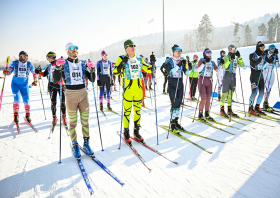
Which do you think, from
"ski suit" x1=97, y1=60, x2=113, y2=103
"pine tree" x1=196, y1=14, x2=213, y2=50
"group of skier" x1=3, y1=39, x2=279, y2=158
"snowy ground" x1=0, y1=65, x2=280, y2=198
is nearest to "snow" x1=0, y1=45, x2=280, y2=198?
"snowy ground" x1=0, y1=65, x2=280, y2=198

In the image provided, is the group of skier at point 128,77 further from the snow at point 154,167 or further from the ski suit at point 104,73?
the snow at point 154,167

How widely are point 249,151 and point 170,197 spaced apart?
238 centimetres

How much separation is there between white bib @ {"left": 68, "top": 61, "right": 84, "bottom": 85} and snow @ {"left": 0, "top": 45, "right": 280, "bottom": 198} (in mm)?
1709

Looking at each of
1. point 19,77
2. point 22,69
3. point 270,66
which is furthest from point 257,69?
point 19,77

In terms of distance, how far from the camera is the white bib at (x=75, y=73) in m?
3.32

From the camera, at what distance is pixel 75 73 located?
3.35 metres

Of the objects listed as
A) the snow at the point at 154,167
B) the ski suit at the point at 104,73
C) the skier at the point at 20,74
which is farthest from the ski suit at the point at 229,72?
the skier at the point at 20,74

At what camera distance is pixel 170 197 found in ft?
7.60

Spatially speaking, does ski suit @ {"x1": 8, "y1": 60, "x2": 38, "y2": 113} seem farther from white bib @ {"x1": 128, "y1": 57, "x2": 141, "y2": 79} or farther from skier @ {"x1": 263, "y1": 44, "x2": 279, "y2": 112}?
skier @ {"x1": 263, "y1": 44, "x2": 279, "y2": 112}

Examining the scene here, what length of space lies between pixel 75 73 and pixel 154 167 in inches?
101

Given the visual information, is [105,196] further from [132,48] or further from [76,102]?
[132,48]

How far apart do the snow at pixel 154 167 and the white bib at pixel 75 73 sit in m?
1.71

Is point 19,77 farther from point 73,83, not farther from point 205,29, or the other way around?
point 205,29

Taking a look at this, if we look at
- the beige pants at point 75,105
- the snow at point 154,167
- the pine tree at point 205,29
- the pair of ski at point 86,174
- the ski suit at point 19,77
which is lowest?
the snow at point 154,167
